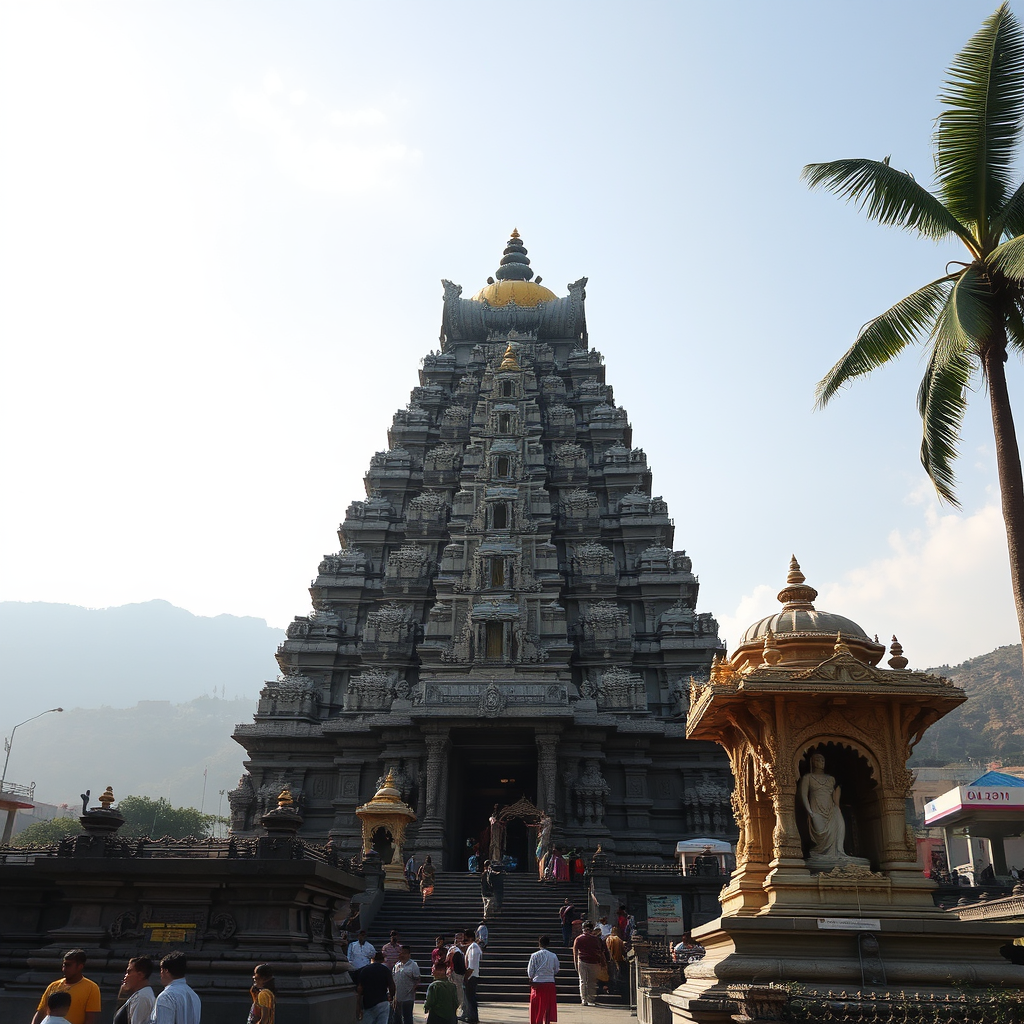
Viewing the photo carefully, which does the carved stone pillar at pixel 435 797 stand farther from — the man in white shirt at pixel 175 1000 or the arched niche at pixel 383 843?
the man in white shirt at pixel 175 1000

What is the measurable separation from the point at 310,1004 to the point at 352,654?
102 ft

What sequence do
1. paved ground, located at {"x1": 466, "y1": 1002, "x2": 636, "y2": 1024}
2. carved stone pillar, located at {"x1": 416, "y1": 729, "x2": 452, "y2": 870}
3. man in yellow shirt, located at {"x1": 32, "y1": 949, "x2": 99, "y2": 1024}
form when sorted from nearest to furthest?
man in yellow shirt, located at {"x1": 32, "y1": 949, "x2": 99, "y2": 1024}, paved ground, located at {"x1": 466, "y1": 1002, "x2": 636, "y2": 1024}, carved stone pillar, located at {"x1": 416, "y1": 729, "x2": 452, "y2": 870}

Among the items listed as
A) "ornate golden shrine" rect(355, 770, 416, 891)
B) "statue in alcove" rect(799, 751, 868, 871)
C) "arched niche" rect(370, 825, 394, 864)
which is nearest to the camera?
"statue in alcove" rect(799, 751, 868, 871)

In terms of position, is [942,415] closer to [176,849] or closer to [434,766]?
[176,849]

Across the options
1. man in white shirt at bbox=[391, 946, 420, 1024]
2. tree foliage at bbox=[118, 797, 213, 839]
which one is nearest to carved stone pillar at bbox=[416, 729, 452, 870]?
man in white shirt at bbox=[391, 946, 420, 1024]

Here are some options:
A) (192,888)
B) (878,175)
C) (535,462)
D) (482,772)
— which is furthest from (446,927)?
(535,462)

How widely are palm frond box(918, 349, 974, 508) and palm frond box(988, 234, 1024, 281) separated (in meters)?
1.63

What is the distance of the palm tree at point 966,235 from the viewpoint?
45.8 ft

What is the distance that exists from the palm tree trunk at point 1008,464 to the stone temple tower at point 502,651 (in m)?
24.5

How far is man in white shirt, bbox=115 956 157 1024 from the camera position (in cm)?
1024

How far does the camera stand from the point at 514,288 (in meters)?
65.4

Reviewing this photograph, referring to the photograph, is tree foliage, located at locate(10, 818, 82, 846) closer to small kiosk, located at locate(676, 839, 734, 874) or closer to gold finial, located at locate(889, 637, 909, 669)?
small kiosk, located at locate(676, 839, 734, 874)

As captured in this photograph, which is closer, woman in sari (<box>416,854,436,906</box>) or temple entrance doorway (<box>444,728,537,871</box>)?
woman in sari (<box>416,854,436,906</box>)

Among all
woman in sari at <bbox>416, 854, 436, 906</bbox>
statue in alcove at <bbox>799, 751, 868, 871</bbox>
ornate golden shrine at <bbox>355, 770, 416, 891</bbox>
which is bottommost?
woman in sari at <bbox>416, 854, 436, 906</bbox>
